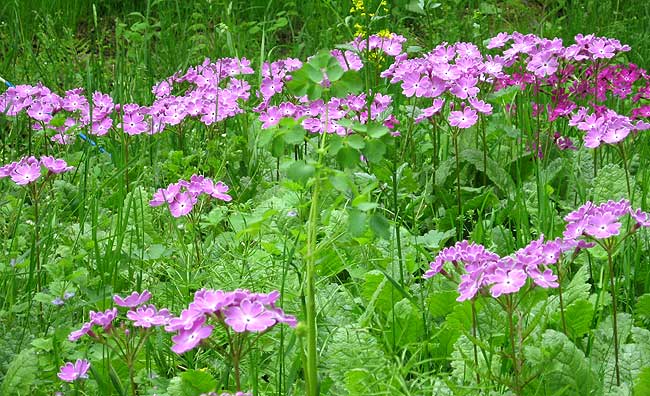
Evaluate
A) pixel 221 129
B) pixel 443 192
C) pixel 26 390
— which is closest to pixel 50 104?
pixel 221 129

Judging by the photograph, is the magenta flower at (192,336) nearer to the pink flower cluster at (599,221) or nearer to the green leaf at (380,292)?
the pink flower cluster at (599,221)

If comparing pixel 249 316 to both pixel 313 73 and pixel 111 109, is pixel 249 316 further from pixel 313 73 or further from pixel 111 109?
pixel 111 109

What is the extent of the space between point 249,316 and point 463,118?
5.61 ft

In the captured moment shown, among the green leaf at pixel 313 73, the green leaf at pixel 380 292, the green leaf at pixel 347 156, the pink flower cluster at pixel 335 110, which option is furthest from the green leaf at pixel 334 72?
the pink flower cluster at pixel 335 110

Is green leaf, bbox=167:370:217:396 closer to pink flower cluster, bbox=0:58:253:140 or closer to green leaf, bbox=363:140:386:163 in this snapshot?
green leaf, bbox=363:140:386:163

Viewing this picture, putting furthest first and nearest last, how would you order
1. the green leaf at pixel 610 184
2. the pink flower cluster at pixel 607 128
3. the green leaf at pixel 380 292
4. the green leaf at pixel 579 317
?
the green leaf at pixel 610 184 → the pink flower cluster at pixel 607 128 → the green leaf at pixel 380 292 → the green leaf at pixel 579 317

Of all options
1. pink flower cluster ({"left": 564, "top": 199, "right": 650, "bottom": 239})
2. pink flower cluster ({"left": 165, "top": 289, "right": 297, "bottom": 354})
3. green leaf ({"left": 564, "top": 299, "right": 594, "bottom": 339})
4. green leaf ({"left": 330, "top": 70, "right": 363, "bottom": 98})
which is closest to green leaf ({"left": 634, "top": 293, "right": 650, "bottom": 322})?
green leaf ({"left": 564, "top": 299, "right": 594, "bottom": 339})

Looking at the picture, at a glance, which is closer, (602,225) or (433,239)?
(602,225)

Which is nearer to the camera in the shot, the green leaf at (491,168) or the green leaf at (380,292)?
the green leaf at (380,292)

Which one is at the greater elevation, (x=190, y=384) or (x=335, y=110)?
(x=335, y=110)

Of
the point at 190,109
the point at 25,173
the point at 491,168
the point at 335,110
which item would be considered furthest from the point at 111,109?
the point at 491,168

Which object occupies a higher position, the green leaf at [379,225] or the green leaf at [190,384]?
the green leaf at [379,225]

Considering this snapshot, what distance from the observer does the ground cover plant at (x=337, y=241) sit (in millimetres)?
1757

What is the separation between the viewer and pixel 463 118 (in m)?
3.07
